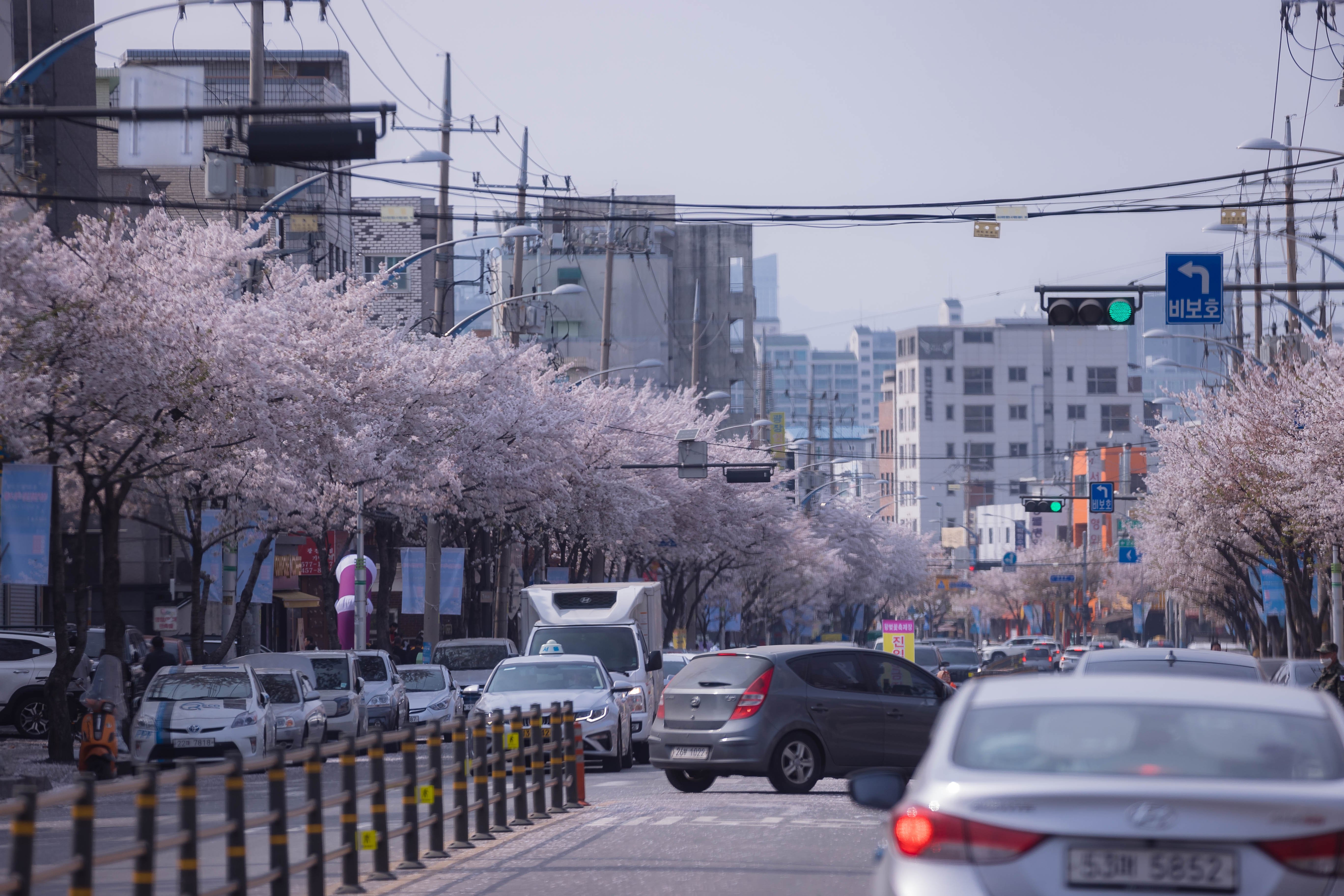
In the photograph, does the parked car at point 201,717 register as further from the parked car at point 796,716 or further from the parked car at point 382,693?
the parked car at point 796,716

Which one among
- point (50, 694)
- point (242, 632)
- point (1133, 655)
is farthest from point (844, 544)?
point (1133, 655)

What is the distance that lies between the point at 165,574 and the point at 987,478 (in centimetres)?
13716

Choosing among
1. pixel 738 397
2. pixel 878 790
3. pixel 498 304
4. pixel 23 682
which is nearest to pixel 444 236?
pixel 498 304

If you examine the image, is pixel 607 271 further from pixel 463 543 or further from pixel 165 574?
pixel 165 574

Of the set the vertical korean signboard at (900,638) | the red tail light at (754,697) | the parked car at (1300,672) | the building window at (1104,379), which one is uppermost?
the building window at (1104,379)

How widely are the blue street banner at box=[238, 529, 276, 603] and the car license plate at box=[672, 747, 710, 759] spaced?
633 inches

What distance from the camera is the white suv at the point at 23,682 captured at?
3064cm

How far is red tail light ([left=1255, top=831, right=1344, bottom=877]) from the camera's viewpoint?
220 inches

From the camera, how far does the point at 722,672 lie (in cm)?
1978

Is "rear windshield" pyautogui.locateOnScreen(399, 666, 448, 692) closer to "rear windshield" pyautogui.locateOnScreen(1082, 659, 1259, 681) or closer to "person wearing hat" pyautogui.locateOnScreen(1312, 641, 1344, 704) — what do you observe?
"person wearing hat" pyautogui.locateOnScreen(1312, 641, 1344, 704)

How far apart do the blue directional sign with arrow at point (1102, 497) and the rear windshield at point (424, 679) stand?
98.9 feet

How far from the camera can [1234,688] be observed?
6680 millimetres

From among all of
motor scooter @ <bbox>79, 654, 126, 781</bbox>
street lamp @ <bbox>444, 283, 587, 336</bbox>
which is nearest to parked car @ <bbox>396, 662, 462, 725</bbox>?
street lamp @ <bbox>444, 283, 587, 336</bbox>

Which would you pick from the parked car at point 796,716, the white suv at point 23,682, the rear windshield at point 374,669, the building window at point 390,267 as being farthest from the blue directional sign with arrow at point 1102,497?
the parked car at point 796,716
